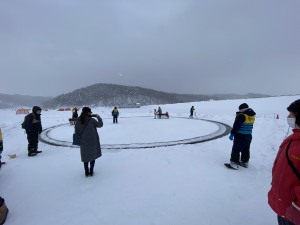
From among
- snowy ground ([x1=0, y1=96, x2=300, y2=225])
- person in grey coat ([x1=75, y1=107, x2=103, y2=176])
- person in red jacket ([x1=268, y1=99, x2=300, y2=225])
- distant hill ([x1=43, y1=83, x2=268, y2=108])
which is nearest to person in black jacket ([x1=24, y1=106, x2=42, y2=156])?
snowy ground ([x1=0, y1=96, x2=300, y2=225])

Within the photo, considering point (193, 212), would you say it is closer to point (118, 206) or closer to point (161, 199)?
point (161, 199)

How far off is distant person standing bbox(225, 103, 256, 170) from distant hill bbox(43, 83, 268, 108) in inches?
5716

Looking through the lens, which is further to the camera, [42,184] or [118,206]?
[42,184]

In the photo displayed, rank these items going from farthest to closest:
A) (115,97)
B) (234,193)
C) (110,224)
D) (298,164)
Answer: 1. (115,97)
2. (234,193)
3. (110,224)
4. (298,164)

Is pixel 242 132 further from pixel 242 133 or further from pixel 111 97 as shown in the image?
pixel 111 97

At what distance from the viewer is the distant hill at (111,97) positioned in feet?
509

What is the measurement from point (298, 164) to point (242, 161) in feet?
15.3

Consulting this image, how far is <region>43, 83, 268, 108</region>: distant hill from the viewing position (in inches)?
6102

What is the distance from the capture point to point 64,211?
13.6 feet

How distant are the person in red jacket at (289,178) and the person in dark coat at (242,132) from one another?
363cm

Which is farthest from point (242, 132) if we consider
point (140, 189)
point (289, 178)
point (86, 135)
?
point (86, 135)

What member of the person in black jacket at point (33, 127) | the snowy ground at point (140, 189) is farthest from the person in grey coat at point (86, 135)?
the person in black jacket at point (33, 127)

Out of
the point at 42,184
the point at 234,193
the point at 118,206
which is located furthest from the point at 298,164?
the point at 42,184

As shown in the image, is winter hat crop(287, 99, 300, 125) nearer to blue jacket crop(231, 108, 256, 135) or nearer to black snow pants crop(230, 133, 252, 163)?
blue jacket crop(231, 108, 256, 135)
